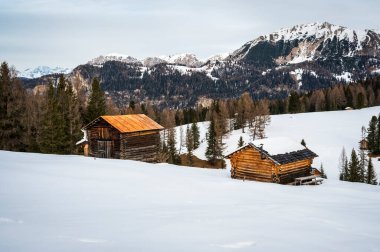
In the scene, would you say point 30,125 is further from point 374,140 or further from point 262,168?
point 374,140

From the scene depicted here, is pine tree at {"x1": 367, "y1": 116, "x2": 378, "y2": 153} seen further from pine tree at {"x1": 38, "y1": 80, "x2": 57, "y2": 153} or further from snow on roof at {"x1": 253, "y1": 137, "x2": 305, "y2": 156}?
pine tree at {"x1": 38, "y1": 80, "x2": 57, "y2": 153}

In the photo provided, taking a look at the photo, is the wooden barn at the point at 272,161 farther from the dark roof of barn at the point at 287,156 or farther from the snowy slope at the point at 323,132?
the snowy slope at the point at 323,132

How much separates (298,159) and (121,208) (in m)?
22.8

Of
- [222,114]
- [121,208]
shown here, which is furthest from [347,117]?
[121,208]

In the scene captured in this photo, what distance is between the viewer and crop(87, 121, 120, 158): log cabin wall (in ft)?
135

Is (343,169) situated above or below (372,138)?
below

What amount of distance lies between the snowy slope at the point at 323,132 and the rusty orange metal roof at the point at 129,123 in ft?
145

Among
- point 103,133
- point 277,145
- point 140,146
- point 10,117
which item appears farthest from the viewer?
point 10,117

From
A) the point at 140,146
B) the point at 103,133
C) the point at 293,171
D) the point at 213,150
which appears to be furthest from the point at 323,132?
the point at 103,133

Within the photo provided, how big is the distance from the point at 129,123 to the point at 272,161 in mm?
19363

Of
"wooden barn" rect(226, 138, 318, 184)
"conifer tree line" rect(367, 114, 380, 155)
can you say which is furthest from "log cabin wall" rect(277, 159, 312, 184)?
"conifer tree line" rect(367, 114, 380, 155)

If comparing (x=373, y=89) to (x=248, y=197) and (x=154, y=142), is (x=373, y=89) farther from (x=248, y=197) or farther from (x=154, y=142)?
(x=248, y=197)

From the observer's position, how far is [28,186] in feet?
52.2

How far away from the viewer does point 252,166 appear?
3241 centimetres
